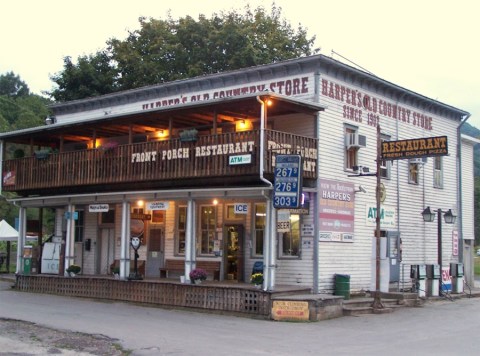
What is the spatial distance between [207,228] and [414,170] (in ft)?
29.5

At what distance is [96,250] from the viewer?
27859 mm

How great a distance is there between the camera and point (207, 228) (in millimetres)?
23859

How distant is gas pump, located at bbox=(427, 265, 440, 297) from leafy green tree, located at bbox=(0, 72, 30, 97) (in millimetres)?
100565

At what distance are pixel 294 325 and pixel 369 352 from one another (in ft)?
14.4

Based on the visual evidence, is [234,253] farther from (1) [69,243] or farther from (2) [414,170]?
(2) [414,170]

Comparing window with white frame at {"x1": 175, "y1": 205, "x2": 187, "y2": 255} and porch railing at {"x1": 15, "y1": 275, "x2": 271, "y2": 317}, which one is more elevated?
window with white frame at {"x1": 175, "y1": 205, "x2": 187, "y2": 255}

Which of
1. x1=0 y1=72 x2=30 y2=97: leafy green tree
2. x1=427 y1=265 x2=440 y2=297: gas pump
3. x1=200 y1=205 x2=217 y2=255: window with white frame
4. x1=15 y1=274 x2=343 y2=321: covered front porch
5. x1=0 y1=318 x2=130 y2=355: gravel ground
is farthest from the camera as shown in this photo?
x1=0 y1=72 x2=30 y2=97: leafy green tree

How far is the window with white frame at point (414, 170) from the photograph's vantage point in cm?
2597

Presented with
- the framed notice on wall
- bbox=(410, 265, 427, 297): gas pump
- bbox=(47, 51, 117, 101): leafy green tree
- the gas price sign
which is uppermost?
bbox=(47, 51, 117, 101): leafy green tree

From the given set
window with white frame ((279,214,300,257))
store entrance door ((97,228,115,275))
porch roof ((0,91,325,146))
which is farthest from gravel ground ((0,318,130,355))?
store entrance door ((97,228,115,275))

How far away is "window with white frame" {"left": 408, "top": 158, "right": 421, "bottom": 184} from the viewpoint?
25969 millimetres

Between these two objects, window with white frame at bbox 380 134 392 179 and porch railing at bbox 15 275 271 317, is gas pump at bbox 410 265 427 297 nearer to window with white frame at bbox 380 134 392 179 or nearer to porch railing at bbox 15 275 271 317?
window with white frame at bbox 380 134 392 179

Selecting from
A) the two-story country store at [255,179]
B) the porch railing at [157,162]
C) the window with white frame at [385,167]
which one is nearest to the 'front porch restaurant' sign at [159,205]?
the two-story country store at [255,179]

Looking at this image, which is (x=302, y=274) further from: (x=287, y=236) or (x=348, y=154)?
(x=348, y=154)
